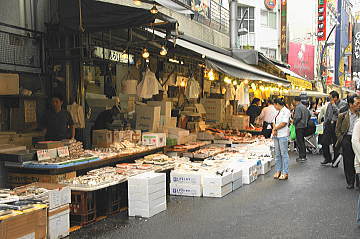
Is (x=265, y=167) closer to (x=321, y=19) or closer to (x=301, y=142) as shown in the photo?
(x=301, y=142)

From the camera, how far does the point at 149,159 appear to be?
9.90 metres

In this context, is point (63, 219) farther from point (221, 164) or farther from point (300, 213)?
point (221, 164)

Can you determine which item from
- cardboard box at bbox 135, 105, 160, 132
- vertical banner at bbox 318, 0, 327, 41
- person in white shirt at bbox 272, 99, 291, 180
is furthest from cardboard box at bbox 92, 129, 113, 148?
vertical banner at bbox 318, 0, 327, 41

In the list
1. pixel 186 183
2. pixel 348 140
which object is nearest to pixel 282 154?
pixel 348 140

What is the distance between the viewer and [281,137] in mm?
11094

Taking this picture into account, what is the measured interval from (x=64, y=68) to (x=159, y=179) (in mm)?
3824

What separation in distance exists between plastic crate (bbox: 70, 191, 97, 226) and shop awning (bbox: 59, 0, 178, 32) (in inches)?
145

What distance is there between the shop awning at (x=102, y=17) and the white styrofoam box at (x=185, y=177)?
132 inches

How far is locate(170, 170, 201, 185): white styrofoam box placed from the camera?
905 centimetres

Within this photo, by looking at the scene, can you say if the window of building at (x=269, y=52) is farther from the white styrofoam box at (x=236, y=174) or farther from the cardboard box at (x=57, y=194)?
the cardboard box at (x=57, y=194)

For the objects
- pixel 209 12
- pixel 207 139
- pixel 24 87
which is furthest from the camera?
pixel 209 12

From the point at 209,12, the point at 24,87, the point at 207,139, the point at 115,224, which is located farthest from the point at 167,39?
the point at 209,12

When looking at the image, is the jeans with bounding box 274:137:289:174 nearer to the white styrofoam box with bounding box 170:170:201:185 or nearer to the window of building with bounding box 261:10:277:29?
the white styrofoam box with bounding box 170:170:201:185

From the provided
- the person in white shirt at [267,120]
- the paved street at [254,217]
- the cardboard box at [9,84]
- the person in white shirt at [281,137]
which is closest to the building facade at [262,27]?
the person in white shirt at [267,120]
